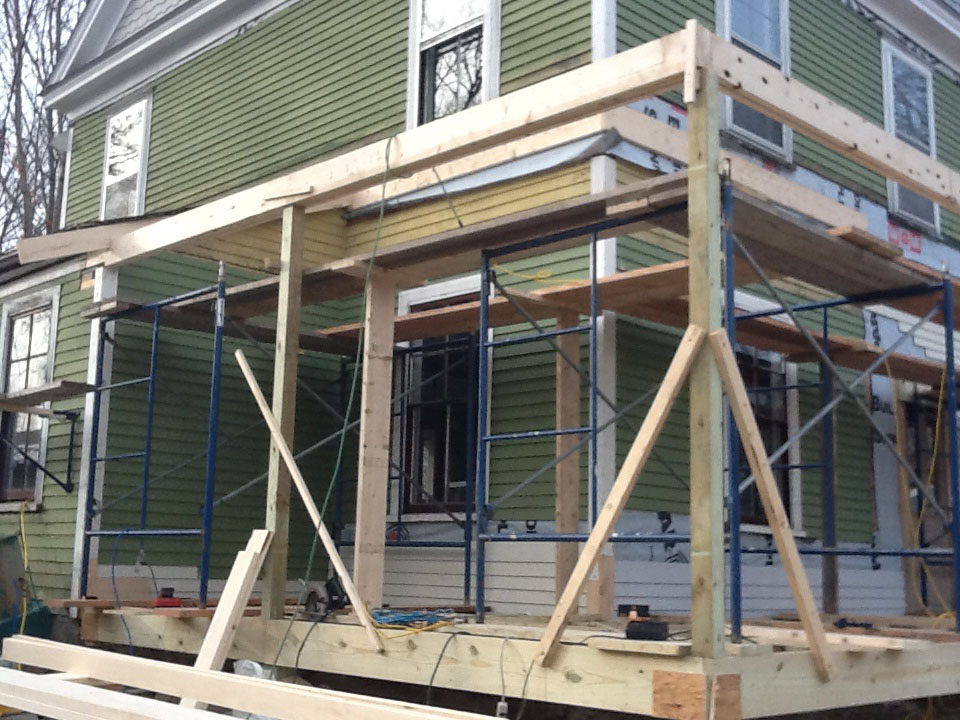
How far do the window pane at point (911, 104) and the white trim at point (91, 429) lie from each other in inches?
346

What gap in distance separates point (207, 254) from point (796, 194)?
558 cm

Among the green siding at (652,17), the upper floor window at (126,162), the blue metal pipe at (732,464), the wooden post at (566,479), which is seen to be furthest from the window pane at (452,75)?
the blue metal pipe at (732,464)

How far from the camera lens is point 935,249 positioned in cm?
1323

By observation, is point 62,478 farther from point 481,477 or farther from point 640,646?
point 640,646

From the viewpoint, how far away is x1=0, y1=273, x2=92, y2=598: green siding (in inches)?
408

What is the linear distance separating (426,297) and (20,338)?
4265 mm

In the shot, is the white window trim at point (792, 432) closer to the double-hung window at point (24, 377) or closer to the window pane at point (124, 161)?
the double-hung window at point (24, 377)

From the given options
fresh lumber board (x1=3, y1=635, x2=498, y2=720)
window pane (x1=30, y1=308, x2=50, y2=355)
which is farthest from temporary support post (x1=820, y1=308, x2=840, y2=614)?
window pane (x1=30, y1=308, x2=50, y2=355)

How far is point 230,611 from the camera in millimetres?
6426

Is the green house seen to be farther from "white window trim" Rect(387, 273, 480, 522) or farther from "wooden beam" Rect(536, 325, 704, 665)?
"wooden beam" Rect(536, 325, 704, 665)

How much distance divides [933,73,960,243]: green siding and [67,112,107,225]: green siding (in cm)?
1078

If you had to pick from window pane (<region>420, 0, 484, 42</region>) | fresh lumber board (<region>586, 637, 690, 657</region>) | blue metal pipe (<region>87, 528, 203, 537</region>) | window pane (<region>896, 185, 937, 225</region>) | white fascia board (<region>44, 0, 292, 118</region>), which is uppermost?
white fascia board (<region>44, 0, 292, 118</region>)

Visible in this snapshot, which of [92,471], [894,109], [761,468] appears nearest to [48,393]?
[92,471]

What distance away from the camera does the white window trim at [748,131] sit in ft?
34.9
